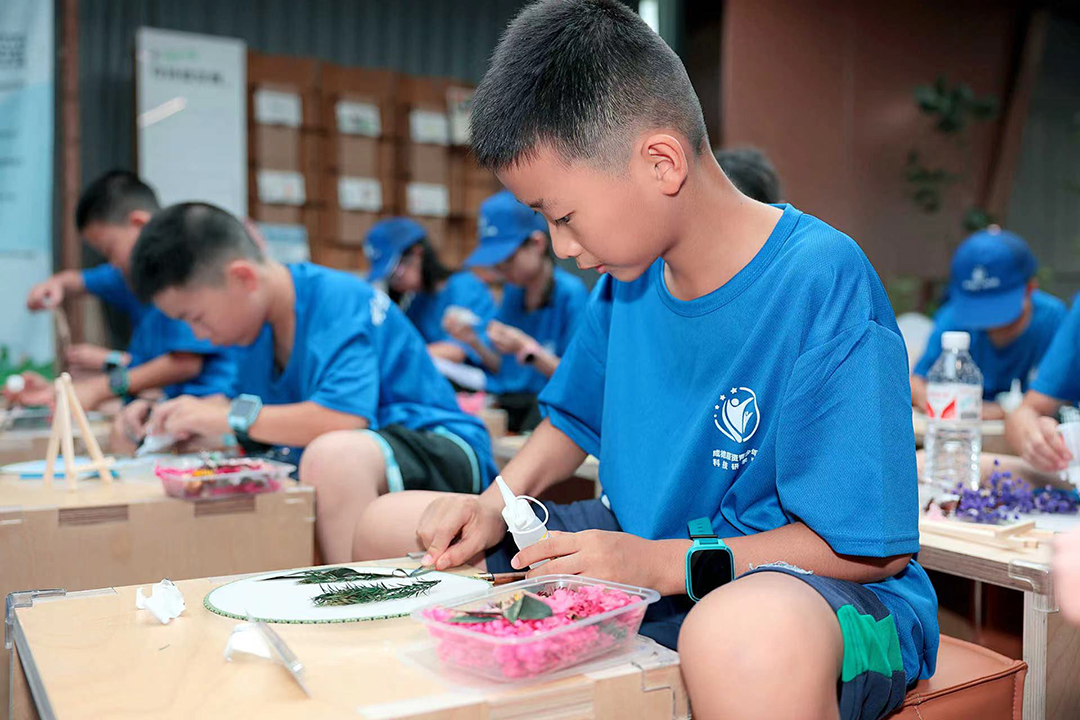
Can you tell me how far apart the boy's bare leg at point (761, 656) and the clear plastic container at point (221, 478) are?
3.60ft

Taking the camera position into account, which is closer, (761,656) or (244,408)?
(761,656)

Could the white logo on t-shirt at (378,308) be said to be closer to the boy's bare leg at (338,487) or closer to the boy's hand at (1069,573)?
the boy's bare leg at (338,487)

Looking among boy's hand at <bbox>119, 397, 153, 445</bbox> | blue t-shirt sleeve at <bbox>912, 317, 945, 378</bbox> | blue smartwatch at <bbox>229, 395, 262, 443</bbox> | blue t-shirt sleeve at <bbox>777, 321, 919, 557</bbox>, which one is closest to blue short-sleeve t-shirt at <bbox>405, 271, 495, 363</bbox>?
blue t-shirt sleeve at <bbox>912, 317, 945, 378</bbox>

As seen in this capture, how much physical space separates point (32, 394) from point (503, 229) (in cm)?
171

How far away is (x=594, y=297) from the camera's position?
1540 millimetres

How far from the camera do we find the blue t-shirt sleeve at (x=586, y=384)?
150 cm

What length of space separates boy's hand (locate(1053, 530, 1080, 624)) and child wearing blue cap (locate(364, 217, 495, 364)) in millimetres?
3632

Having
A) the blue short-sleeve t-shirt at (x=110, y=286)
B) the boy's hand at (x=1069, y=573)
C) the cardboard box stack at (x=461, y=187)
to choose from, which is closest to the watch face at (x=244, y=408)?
the boy's hand at (x=1069, y=573)

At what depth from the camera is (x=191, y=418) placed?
212cm

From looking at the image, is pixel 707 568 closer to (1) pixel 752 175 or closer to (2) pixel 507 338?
(1) pixel 752 175

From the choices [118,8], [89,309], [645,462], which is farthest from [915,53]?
[645,462]

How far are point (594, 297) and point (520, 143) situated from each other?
16.9 inches

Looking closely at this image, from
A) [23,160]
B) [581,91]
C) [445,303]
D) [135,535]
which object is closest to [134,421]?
[135,535]

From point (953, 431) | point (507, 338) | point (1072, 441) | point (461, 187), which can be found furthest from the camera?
point (461, 187)
